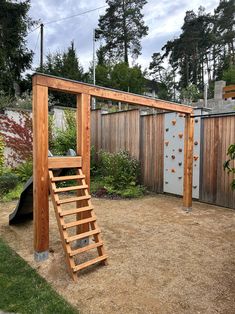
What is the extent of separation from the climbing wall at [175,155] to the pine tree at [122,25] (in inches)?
615

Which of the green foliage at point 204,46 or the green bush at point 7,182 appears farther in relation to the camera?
the green foliage at point 204,46

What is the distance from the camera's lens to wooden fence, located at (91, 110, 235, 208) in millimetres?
5168

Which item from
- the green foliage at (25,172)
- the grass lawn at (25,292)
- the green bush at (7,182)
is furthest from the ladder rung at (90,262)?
the green foliage at (25,172)

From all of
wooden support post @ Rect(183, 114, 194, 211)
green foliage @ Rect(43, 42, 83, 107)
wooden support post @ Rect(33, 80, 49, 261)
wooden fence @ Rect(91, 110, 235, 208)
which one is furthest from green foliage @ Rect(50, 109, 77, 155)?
green foliage @ Rect(43, 42, 83, 107)

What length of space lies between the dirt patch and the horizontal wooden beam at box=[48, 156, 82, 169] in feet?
3.41

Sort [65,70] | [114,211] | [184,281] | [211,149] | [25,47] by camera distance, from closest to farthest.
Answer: [184,281] → [114,211] → [211,149] → [25,47] → [65,70]

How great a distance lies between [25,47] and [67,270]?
1473cm

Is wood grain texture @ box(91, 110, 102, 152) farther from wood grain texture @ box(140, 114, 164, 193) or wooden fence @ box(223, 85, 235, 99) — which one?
wooden fence @ box(223, 85, 235, 99)

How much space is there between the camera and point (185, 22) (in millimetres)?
21016

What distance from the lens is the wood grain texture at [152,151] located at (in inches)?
250

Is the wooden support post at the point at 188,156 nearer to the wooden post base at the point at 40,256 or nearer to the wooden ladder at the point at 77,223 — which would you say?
the wooden ladder at the point at 77,223

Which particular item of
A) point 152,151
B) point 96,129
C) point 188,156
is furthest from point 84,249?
point 96,129

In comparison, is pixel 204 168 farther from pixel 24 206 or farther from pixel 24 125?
pixel 24 125

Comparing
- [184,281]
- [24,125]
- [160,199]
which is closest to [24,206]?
[184,281]
